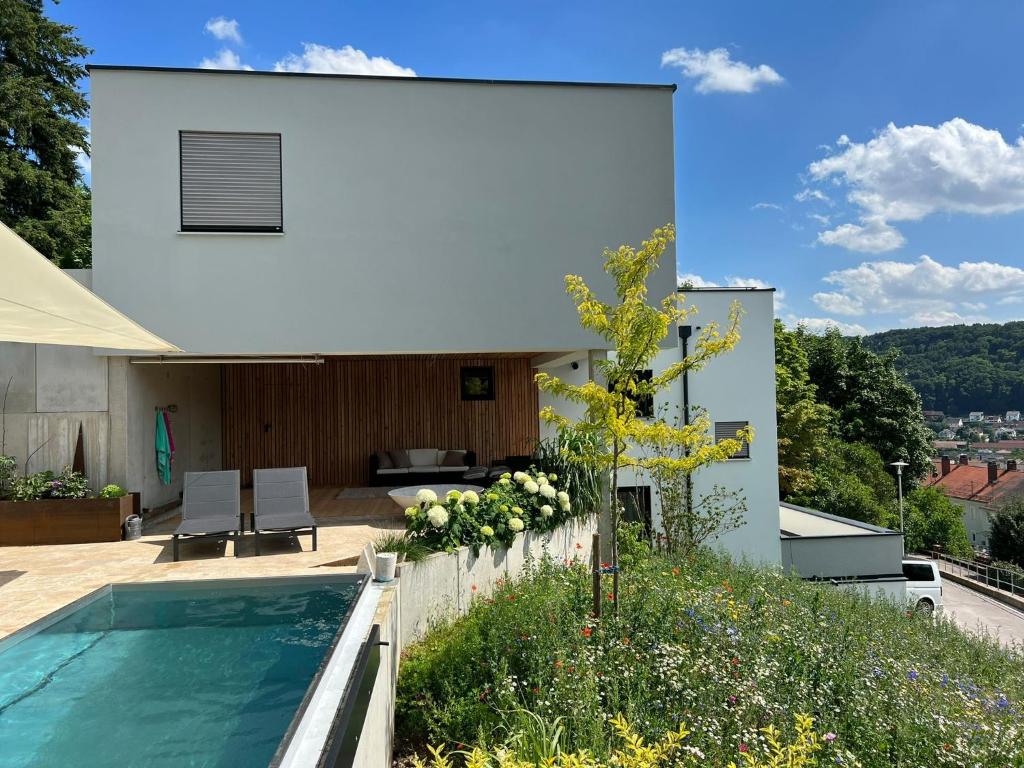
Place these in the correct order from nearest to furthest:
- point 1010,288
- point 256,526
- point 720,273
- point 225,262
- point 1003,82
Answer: point 256,526, point 225,262, point 1003,82, point 720,273, point 1010,288

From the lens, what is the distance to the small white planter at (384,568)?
5.24 m

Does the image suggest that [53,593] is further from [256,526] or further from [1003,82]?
[1003,82]

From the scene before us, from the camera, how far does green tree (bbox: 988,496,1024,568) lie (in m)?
30.0

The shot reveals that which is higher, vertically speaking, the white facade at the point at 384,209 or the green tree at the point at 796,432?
the white facade at the point at 384,209

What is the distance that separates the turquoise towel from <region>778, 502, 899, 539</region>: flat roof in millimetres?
12741

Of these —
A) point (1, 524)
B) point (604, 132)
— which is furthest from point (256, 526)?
point (604, 132)

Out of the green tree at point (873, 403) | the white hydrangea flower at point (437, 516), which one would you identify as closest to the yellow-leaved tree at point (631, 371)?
the white hydrangea flower at point (437, 516)

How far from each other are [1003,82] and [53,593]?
3487 cm

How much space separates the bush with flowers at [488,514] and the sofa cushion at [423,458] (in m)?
6.82

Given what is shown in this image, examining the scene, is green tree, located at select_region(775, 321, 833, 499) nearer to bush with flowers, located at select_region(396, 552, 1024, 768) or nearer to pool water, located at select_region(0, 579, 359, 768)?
bush with flowers, located at select_region(396, 552, 1024, 768)

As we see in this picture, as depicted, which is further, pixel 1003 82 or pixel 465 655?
pixel 1003 82

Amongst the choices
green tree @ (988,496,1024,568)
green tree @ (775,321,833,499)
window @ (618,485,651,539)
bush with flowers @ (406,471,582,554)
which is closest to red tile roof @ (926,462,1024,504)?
green tree @ (988,496,1024,568)

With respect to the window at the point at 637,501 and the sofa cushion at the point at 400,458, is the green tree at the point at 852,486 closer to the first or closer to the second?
the window at the point at 637,501

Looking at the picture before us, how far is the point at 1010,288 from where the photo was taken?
56.9 metres
